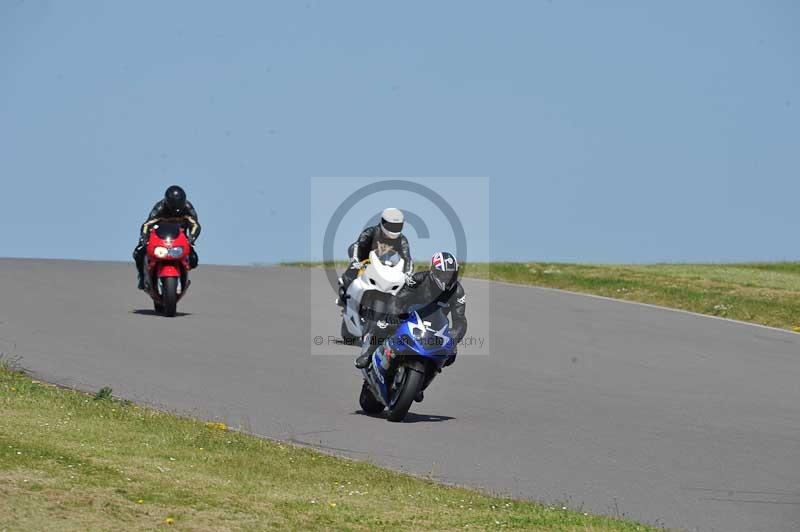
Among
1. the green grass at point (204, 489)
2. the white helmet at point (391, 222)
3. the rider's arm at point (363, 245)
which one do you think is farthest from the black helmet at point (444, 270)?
the rider's arm at point (363, 245)

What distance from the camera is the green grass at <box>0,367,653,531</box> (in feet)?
26.5

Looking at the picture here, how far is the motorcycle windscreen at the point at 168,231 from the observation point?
21.4 metres

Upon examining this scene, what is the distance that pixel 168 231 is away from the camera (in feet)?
70.5

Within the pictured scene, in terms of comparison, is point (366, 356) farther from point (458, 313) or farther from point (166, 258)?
point (166, 258)

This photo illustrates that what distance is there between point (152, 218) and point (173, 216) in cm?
33

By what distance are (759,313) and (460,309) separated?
46.2 feet

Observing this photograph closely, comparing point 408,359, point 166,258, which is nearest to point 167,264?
point 166,258

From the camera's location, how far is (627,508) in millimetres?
9531

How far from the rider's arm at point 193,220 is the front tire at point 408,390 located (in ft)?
31.7

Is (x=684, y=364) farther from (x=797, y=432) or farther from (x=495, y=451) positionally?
(x=495, y=451)

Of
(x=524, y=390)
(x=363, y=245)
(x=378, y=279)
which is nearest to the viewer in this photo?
(x=378, y=279)

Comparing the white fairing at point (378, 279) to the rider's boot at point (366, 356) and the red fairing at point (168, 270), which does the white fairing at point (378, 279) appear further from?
the red fairing at point (168, 270)

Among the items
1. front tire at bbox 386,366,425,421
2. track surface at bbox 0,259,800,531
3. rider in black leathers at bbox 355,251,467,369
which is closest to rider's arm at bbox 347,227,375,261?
track surface at bbox 0,259,800,531

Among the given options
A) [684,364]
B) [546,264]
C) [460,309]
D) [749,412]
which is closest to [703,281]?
[546,264]
